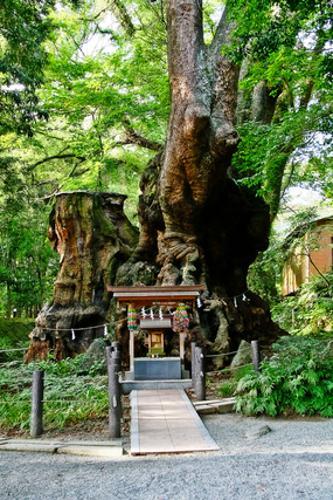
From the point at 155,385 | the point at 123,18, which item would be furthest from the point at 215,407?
the point at 123,18

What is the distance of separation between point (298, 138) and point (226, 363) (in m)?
5.41

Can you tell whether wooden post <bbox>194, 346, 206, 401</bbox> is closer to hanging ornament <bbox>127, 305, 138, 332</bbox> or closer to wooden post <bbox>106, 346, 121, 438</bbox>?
wooden post <bbox>106, 346, 121, 438</bbox>

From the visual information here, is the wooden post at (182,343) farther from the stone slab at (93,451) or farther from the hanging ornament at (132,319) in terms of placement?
the stone slab at (93,451)

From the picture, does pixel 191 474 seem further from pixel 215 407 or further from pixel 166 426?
pixel 215 407

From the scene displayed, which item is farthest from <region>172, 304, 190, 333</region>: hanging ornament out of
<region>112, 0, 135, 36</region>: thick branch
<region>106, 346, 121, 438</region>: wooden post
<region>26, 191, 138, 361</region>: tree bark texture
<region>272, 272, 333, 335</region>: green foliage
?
<region>112, 0, 135, 36</region>: thick branch

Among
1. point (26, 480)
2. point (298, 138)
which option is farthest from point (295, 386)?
point (298, 138)

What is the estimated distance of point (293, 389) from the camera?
6.69 metres

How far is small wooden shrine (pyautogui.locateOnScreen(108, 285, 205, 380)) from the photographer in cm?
916

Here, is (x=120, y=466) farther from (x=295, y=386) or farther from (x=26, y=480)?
(x=295, y=386)

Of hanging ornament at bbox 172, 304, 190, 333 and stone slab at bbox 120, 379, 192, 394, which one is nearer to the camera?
stone slab at bbox 120, 379, 192, 394

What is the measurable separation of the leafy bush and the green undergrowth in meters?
2.46

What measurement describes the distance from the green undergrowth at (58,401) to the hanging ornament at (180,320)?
6.41 ft

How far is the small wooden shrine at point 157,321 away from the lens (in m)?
9.16

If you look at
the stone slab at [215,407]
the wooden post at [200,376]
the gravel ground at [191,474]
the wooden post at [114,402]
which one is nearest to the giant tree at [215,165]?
the wooden post at [200,376]
